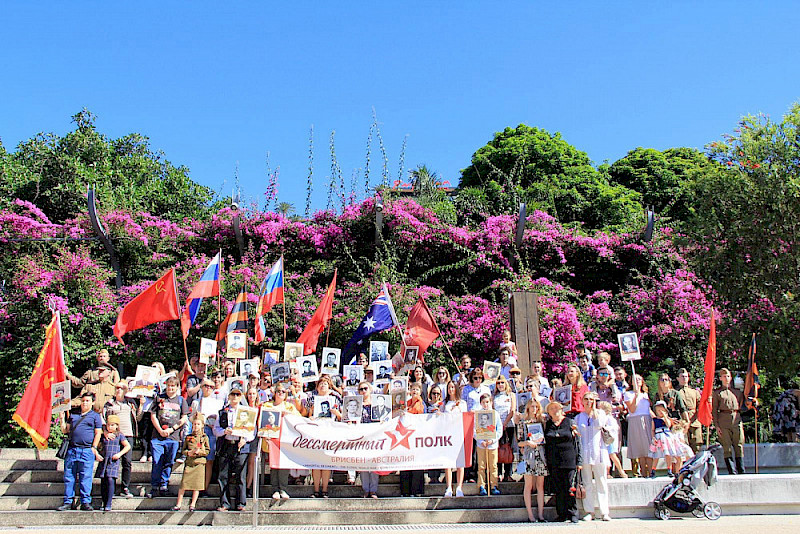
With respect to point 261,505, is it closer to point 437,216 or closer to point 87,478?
point 87,478

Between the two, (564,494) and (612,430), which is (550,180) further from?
(564,494)

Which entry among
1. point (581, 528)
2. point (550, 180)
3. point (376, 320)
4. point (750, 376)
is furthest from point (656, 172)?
point (581, 528)

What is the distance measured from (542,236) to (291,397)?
416 inches

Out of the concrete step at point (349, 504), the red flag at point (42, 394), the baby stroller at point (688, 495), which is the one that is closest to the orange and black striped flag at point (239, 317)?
the red flag at point (42, 394)

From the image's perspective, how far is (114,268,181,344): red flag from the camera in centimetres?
1309

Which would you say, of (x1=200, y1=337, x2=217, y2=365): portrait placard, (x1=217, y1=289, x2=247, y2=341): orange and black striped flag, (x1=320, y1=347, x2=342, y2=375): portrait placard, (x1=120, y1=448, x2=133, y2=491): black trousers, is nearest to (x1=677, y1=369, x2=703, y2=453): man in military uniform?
(x1=320, y1=347, x2=342, y2=375): portrait placard

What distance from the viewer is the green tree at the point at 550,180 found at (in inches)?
1147

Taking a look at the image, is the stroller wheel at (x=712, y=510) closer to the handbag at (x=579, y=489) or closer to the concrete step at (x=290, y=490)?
the handbag at (x=579, y=489)

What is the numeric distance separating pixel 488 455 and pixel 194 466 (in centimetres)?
408

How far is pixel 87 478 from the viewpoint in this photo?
32.1 feet

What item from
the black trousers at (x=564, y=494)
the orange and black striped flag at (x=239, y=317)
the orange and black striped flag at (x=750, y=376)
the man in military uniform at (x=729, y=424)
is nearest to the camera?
the black trousers at (x=564, y=494)

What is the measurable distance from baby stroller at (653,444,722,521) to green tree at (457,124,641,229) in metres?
16.7

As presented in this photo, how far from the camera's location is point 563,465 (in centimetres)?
921

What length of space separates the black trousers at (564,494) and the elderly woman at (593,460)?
31 centimetres
